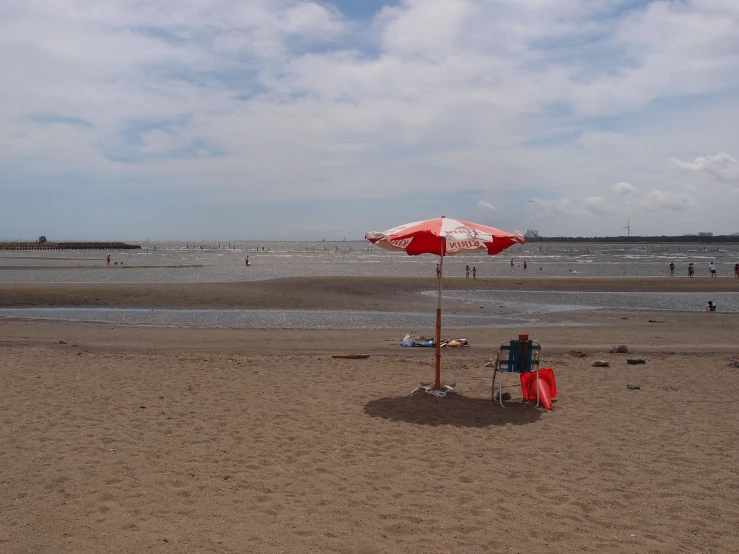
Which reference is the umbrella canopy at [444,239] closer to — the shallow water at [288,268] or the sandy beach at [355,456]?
the sandy beach at [355,456]

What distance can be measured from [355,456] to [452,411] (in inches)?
82.9

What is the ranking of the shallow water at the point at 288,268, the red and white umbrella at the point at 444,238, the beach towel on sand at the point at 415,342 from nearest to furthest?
the red and white umbrella at the point at 444,238
the beach towel on sand at the point at 415,342
the shallow water at the point at 288,268

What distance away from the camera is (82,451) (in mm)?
5859

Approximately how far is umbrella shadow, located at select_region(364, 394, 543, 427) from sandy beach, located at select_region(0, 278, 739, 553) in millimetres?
40

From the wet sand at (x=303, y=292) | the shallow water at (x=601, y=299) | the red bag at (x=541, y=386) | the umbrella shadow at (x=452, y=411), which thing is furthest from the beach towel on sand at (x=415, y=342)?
the shallow water at (x=601, y=299)

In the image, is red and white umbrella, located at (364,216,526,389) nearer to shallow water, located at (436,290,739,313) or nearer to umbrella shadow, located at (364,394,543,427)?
umbrella shadow, located at (364,394,543,427)

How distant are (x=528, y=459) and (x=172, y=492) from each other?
136 inches

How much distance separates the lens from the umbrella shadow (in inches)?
281

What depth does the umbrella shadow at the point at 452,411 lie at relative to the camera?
715 cm

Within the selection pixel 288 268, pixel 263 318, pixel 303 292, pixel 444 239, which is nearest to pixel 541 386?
pixel 444 239

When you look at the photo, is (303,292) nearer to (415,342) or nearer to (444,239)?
(415,342)

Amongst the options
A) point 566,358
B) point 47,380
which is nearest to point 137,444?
point 47,380

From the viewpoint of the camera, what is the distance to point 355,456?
5.86m

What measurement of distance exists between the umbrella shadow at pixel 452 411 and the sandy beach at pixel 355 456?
4 centimetres
